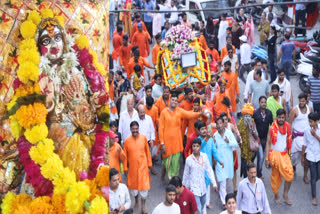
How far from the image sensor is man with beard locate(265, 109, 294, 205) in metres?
9.55

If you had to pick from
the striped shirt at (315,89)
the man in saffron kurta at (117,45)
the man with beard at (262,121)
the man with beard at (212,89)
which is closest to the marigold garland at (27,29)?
the man with beard at (262,121)

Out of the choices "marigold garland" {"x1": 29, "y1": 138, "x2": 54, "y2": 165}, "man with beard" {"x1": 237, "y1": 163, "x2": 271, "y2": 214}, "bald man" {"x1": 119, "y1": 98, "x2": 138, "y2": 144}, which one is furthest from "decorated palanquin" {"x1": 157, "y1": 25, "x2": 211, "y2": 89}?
"marigold garland" {"x1": 29, "y1": 138, "x2": 54, "y2": 165}

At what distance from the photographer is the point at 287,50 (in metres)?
14.2

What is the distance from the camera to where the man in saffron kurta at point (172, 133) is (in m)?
9.93

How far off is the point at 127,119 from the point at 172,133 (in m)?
0.76

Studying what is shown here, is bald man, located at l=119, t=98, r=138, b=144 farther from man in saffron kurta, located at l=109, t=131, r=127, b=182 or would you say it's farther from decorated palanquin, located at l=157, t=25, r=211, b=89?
decorated palanquin, located at l=157, t=25, r=211, b=89

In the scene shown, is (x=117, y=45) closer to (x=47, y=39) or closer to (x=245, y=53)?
(x=245, y=53)

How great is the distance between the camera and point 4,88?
550 cm

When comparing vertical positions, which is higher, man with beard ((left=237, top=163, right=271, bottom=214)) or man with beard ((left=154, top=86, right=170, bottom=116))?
man with beard ((left=154, top=86, right=170, bottom=116))

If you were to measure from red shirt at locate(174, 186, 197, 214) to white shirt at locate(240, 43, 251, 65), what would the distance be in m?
7.26

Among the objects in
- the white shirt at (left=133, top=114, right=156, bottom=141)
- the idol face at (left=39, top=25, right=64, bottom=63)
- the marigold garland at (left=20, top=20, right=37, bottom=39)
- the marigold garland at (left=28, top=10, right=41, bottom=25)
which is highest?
the marigold garland at (left=28, top=10, right=41, bottom=25)

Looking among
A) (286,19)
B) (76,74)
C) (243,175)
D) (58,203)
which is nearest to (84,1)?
(76,74)

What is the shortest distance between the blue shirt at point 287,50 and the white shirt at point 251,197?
639cm

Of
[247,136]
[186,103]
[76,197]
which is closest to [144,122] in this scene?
[186,103]
